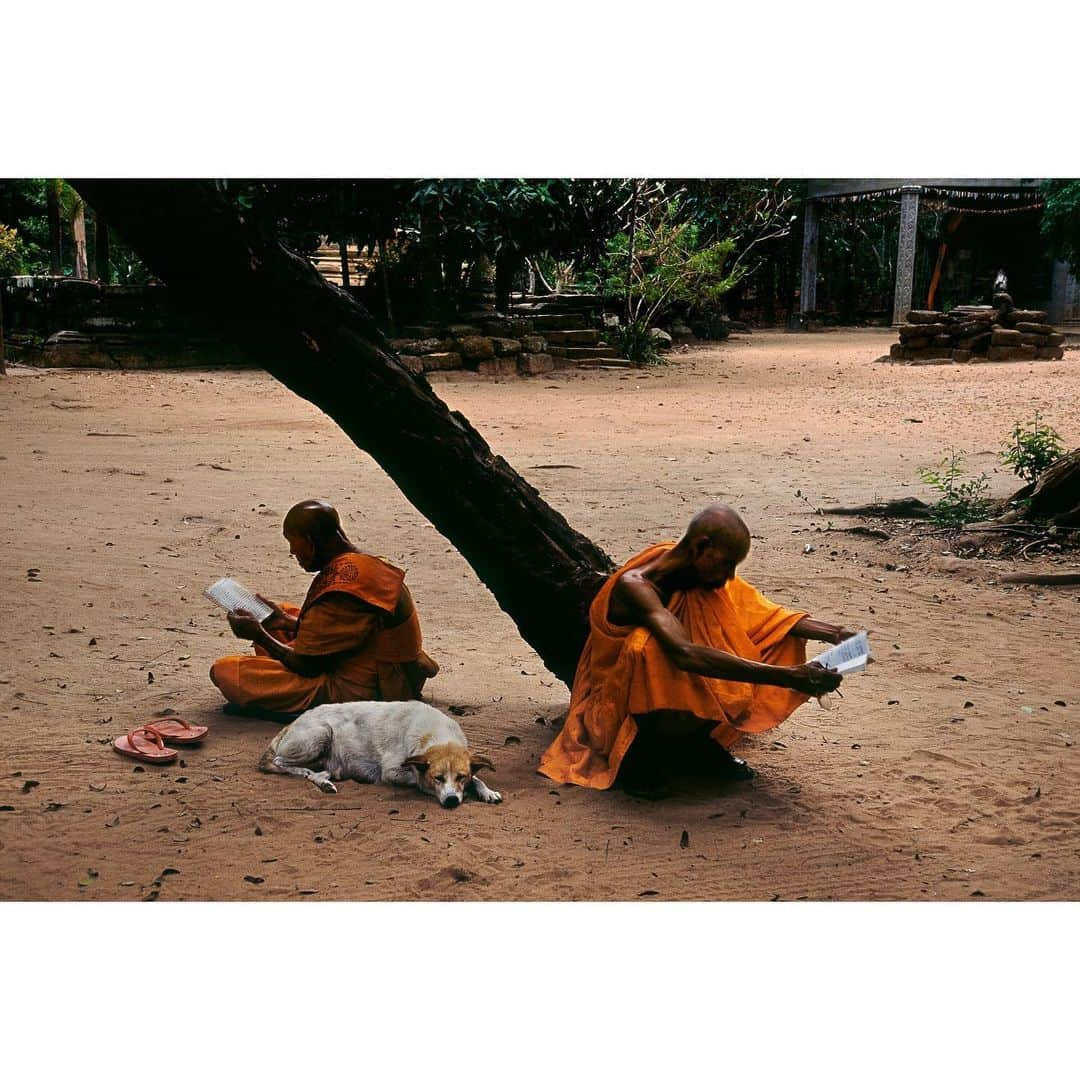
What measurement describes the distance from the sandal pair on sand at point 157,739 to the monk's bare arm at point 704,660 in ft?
5.03

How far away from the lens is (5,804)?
3.51m

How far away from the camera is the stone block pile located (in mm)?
17016

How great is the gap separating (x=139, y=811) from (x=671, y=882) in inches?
60.6

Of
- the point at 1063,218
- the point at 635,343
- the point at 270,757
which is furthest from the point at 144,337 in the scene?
the point at 270,757

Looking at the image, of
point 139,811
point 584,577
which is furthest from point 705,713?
point 139,811

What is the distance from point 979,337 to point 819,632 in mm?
15007

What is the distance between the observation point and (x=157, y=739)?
154 inches

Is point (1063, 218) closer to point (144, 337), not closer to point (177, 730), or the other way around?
point (144, 337)

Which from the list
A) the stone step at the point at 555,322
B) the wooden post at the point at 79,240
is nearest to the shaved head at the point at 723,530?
the stone step at the point at 555,322

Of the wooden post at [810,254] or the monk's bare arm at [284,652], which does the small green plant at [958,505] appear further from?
the wooden post at [810,254]

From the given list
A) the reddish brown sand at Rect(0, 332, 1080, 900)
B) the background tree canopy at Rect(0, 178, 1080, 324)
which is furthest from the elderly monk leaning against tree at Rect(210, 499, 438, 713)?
the background tree canopy at Rect(0, 178, 1080, 324)

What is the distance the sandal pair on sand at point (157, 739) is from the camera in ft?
12.5

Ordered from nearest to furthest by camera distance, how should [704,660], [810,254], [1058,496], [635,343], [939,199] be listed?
[704,660] < [1058,496] < [635,343] < [939,199] < [810,254]

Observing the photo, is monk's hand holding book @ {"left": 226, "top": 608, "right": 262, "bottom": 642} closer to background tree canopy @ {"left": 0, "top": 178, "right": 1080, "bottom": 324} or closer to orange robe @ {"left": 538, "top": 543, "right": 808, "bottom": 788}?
orange robe @ {"left": 538, "top": 543, "right": 808, "bottom": 788}
